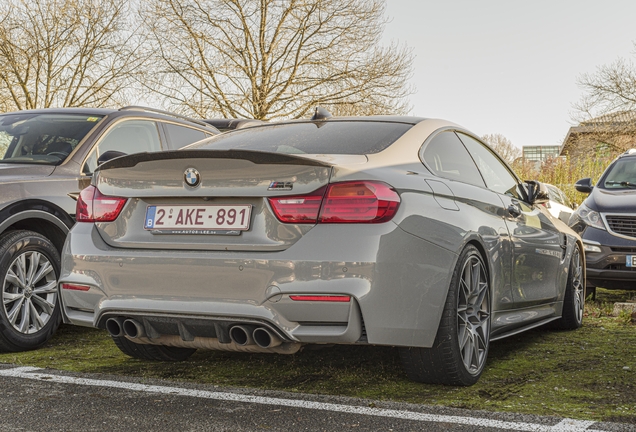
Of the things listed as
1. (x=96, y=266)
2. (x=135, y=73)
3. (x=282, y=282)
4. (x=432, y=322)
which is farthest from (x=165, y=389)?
(x=135, y=73)

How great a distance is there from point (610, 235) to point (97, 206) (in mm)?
6531

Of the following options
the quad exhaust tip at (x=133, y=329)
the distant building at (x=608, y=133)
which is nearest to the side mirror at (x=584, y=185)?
the quad exhaust tip at (x=133, y=329)

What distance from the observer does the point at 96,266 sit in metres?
4.01

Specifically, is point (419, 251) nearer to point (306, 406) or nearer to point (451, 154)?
point (306, 406)

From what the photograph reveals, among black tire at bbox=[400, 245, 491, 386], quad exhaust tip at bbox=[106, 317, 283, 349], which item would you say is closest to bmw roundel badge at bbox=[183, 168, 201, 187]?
quad exhaust tip at bbox=[106, 317, 283, 349]

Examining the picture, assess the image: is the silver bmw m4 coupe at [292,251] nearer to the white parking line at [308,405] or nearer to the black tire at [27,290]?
the white parking line at [308,405]

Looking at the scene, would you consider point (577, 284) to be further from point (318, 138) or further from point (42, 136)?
point (42, 136)

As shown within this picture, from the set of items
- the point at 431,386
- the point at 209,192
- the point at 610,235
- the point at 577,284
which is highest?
the point at 209,192

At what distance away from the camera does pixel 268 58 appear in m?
27.3

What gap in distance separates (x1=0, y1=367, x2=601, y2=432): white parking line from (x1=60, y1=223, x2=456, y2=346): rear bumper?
0.35 m

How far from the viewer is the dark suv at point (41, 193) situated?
5.46 m

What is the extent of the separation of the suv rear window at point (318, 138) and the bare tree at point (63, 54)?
886 inches

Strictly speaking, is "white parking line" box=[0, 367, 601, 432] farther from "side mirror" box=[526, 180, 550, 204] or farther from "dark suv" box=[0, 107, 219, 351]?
"side mirror" box=[526, 180, 550, 204]

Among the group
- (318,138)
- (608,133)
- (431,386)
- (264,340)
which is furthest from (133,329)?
(608,133)
